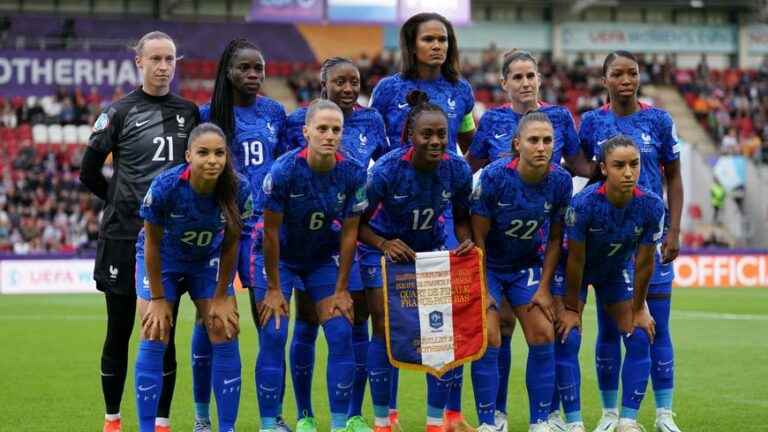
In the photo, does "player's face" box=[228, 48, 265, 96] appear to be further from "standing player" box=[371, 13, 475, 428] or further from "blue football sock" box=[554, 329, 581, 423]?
"blue football sock" box=[554, 329, 581, 423]

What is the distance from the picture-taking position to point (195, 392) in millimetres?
7918

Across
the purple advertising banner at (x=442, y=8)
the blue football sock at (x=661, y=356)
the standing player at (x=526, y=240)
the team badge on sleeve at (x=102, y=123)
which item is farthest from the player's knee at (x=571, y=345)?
the purple advertising banner at (x=442, y=8)

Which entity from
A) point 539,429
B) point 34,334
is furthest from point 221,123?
point 34,334

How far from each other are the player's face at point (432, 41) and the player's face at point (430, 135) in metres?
0.87

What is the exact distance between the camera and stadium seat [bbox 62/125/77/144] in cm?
3048

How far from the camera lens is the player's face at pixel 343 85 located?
7852 millimetres

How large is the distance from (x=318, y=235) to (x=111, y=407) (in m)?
1.62

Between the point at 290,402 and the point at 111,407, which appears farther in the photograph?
the point at 290,402

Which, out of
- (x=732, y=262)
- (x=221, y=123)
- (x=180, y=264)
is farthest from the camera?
(x=732, y=262)

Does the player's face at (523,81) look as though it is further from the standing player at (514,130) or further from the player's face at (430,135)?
the player's face at (430,135)

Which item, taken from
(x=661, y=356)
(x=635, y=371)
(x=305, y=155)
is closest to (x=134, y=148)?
(x=305, y=155)

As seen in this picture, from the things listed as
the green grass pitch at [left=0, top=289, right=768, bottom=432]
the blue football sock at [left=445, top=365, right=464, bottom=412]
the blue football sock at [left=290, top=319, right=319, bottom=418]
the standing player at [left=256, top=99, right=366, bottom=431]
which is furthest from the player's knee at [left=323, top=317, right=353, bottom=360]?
the green grass pitch at [left=0, top=289, right=768, bottom=432]

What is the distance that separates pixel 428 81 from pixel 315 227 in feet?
4.56

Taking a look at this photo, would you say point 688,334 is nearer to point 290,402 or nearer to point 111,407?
point 290,402
